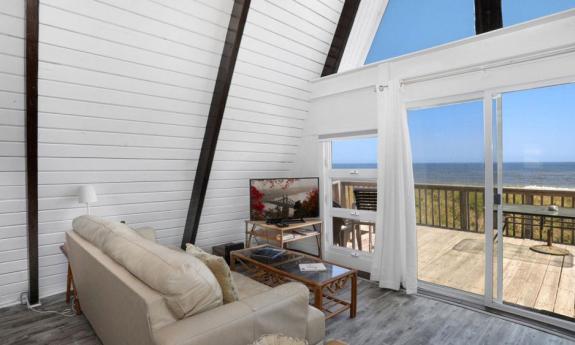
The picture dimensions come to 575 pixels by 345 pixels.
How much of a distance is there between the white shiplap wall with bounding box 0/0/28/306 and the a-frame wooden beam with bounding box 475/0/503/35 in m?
3.41

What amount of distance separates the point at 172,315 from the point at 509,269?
2923mm

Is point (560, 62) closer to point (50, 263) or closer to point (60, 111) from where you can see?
point (60, 111)

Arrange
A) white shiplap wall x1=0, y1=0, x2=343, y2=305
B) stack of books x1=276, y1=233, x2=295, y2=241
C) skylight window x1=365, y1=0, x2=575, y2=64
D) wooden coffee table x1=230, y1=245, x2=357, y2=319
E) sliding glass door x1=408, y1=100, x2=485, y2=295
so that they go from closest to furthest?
white shiplap wall x1=0, y1=0, x2=343, y2=305 < wooden coffee table x1=230, y1=245, x2=357, y2=319 < skylight window x1=365, y1=0, x2=575, y2=64 < sliding glass door x1=408, y1=100, x2=485, y2=295 < stack of books x1=276, y1=233, x2=295, y2=241

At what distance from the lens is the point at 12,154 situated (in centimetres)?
261

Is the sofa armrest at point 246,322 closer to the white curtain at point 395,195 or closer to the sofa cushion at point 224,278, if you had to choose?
the sofa cushion at point 224,278

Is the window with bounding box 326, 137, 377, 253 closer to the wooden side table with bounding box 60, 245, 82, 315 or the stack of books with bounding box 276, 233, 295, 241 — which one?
the stack of books with bounding box 276, 233, 295, 241

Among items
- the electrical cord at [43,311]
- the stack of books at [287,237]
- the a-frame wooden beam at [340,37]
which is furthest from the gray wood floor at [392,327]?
the a-frame wooden beam at [340,37]

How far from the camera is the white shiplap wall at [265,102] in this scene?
3246 mm

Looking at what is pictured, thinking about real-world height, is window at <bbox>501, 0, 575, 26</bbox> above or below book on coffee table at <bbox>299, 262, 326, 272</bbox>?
above

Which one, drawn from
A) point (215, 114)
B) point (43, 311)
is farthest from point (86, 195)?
point (215, 114)

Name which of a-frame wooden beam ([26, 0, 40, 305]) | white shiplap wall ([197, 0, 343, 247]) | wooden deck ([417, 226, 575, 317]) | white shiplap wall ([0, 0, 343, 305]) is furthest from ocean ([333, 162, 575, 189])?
a-frame wooden beam ([26, 0, 40, 305])

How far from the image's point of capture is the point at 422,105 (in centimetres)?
325

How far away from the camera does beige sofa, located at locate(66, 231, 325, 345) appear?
137 cm

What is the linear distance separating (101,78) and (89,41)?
30 cm
